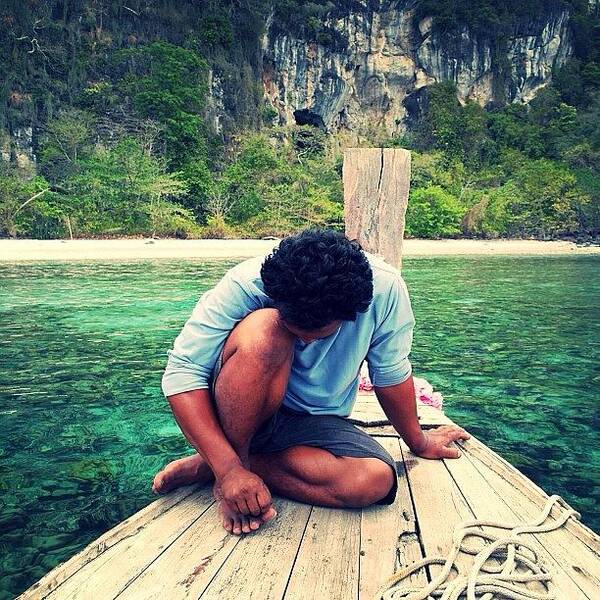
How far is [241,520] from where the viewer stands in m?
1.94

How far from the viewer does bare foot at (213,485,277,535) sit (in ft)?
6.31

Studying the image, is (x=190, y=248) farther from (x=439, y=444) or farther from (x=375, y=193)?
(x=439, y=444)

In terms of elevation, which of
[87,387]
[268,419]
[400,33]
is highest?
[400,33]

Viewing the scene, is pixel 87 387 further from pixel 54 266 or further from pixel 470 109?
pixel 470 109

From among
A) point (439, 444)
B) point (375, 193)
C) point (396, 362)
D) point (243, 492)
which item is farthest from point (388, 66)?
point (243, 492)

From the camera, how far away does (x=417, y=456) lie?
2.64m

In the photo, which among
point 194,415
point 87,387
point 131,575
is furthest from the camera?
point 87,387

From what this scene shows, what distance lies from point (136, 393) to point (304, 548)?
3.52 meters

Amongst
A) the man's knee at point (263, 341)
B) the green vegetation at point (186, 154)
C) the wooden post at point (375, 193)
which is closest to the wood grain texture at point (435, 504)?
the man's knee at point (263, 341)

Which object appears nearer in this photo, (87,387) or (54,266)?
(87,387)

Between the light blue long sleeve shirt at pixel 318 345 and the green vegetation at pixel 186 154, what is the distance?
70.8 feet

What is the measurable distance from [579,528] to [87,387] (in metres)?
4.17

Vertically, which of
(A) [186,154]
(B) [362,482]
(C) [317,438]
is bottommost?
(B) [362,482]

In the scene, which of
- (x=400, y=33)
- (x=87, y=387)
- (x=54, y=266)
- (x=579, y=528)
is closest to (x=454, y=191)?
(x=400, y=33)
